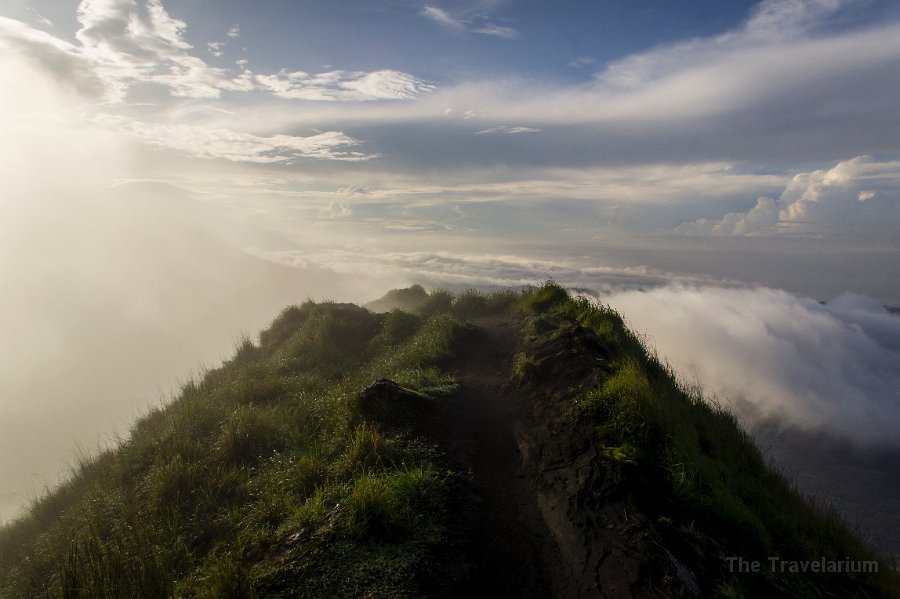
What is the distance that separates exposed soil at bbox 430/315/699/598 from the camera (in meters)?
4.59

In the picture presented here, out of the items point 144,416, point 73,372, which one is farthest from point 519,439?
point 73,372

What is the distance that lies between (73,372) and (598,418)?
572ft

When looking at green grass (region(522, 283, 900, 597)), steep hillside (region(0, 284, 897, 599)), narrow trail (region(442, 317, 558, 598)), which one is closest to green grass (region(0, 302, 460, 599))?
steep hillside (region(0, 284, 897, 599))

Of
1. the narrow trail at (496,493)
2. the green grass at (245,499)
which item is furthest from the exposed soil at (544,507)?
the green grass at (245,499)

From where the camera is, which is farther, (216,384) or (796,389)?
(796,389)

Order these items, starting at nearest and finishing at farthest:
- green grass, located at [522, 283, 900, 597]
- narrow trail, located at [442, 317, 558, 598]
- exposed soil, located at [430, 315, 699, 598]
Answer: exposed soil, located at [430, 315, 699, 598] → narrow trail, located at [442, 317, 558, 598] → green grass, located at [522, 283, 900, 597]

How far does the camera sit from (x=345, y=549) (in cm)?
470

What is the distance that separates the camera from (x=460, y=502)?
563cm

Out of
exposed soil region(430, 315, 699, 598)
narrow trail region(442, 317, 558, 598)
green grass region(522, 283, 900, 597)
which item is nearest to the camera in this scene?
exposed soil region(430, 315, 699, 598)

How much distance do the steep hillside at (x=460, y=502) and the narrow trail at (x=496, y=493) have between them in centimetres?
3

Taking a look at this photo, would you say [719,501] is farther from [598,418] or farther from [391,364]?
[391,364]

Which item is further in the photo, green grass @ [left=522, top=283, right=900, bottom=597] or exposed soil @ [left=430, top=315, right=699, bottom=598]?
green grass @ [left=522, top=283, right=900, bottom=597]

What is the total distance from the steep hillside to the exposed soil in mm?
25

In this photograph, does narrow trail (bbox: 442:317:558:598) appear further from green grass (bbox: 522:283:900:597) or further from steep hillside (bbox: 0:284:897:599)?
green grass (bbox: 522:283:900:597)
